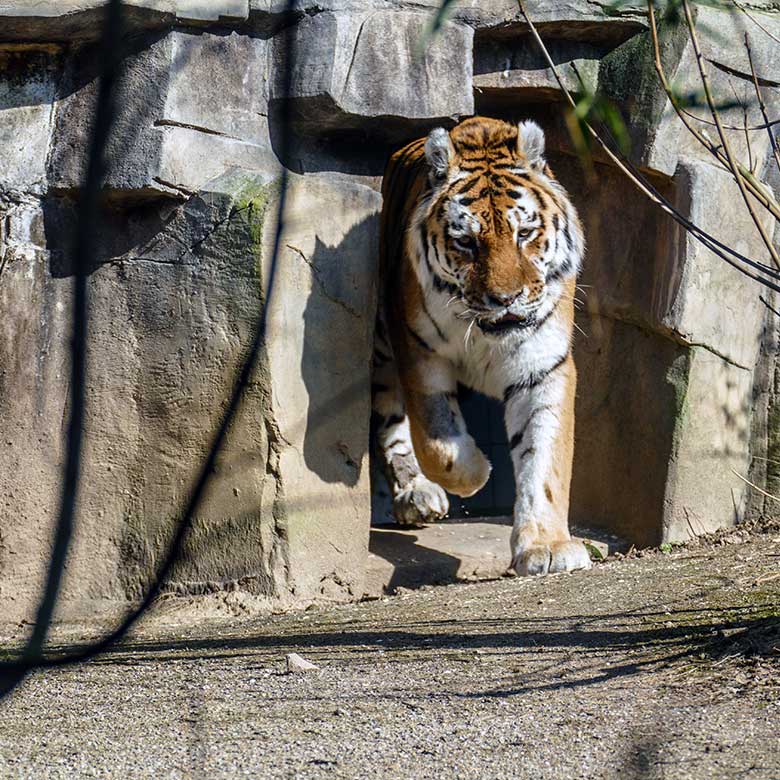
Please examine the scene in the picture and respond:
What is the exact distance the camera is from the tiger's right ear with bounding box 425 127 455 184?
178 inches

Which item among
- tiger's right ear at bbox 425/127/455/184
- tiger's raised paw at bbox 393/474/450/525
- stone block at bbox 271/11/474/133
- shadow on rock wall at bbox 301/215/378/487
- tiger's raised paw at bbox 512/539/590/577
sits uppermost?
stone block at bbox 271/11/474/133

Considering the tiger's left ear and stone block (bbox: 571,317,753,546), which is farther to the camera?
stone block (bbox: 571,317,753,546)

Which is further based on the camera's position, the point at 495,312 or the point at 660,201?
the point at 495,312

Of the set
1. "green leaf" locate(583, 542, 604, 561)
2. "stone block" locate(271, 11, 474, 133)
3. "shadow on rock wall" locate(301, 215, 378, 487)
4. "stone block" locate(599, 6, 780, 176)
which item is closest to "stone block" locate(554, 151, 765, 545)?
"stone block" locate(599, 6, 780, 176)

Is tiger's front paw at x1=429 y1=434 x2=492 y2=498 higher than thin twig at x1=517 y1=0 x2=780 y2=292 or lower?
lower

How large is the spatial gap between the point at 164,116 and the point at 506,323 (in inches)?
53.9

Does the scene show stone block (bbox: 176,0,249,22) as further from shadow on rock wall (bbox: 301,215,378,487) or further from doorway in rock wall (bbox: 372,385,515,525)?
doorway in rock wall (bbox: 372,385,515,525)

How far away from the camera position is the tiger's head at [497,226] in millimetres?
4422

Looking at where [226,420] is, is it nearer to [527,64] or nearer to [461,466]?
[461,466]

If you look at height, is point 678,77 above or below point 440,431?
above

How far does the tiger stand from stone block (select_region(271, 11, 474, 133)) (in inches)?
11.5

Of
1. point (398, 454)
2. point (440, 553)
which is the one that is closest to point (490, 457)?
point (398, 454)

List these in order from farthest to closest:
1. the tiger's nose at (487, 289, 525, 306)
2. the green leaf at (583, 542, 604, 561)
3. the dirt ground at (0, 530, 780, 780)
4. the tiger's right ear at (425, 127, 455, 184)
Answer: the green leaf at (583, 542, 604, 561) < the tiger's right ear at (425, 127, 455, 184) < the tiger's nose at (487, 289, 525, 306) < the dirt ground at (0, 530, 780, 780)

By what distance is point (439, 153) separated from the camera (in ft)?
15.2
